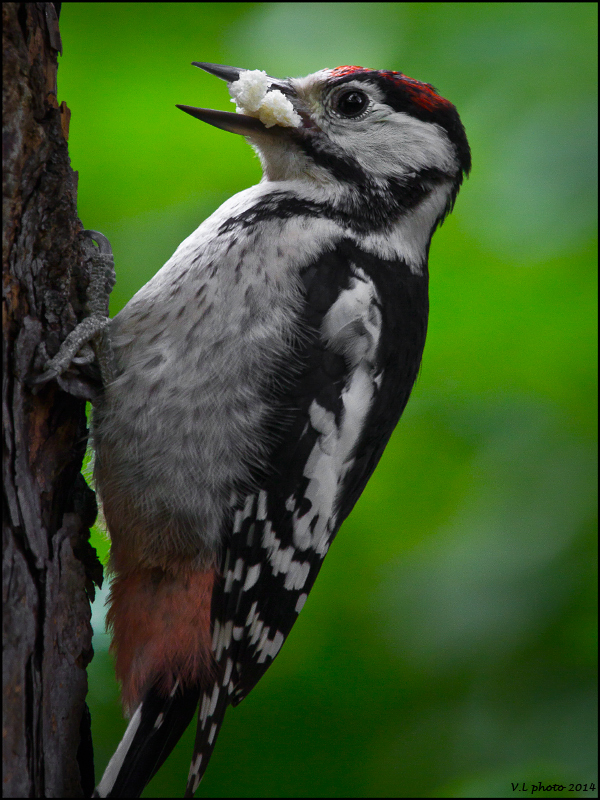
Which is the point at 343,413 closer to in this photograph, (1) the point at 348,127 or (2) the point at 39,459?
(2) the point at 39,459

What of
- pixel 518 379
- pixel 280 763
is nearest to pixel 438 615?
pixel 280 763

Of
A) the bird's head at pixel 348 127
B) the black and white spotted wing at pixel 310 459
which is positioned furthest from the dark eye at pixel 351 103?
the black and white spotted wing at pixel 310 459

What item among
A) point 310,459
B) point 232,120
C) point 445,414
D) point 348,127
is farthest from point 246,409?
point 445,414

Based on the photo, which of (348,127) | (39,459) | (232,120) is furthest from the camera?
(348,127)

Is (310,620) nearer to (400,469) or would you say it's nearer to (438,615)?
(438,615)

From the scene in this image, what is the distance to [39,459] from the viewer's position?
1.30 meters

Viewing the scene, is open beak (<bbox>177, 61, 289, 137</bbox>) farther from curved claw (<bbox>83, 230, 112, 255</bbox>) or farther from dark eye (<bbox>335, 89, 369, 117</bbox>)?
curved claw (<bbox>83, 230, 112, 255</bbox>)

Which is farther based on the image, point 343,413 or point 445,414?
point 445,414

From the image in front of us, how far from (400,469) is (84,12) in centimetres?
190

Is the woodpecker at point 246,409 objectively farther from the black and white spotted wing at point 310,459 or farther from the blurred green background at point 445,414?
the blurred green background at point 445,414

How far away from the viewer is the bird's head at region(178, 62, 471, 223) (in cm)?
172

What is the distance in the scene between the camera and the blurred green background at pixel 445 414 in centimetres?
210

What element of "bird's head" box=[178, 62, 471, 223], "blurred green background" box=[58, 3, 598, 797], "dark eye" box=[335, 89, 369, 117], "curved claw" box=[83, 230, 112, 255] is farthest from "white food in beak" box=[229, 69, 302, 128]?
"blurred green background" box=[58, 3, 598, 797]

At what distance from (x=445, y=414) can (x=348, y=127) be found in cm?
99
